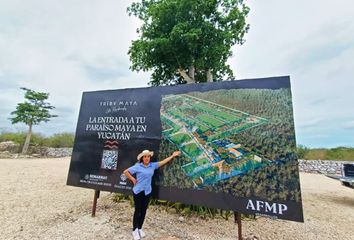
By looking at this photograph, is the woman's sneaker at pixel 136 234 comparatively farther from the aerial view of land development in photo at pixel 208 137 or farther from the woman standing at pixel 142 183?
the aerial view of land development in photo at pixel 208 137

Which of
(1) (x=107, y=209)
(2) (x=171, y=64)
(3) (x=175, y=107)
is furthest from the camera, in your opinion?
(2) (x=171, y=64)

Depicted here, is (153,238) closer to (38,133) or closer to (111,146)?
(111,146)

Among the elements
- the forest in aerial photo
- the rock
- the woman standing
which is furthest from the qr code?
the rock

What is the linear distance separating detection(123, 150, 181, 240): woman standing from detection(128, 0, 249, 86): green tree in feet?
12.7

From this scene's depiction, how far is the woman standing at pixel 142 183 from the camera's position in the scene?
2953 millimetres

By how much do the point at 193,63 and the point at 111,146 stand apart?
430 cm

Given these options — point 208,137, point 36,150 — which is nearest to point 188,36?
point 208,137

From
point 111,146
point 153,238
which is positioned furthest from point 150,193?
point 111,146

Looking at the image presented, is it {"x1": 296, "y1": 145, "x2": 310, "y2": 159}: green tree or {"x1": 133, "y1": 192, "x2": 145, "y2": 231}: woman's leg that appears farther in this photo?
{"x1": 296, "y1": 145, "x2": 310, "y2": 159}: green tree

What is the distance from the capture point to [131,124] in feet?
11.9

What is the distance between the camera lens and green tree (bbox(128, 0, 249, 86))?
6.30 metres

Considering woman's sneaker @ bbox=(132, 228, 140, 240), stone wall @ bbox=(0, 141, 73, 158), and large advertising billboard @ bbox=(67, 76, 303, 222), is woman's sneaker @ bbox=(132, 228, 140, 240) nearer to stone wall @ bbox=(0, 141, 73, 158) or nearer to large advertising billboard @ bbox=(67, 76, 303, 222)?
large advertising billboard @ bbox=(67, 76, 303, 222)

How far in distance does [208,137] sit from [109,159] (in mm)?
1965

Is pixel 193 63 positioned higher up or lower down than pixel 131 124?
higher up
